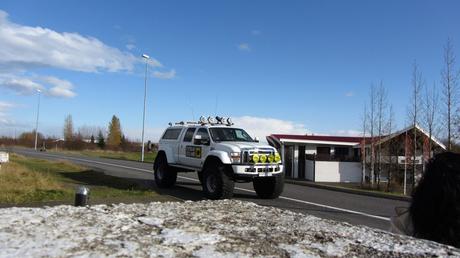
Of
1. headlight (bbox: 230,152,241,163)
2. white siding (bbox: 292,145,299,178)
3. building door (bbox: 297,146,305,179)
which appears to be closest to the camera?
headlight (bbox: 230,152,241,163)

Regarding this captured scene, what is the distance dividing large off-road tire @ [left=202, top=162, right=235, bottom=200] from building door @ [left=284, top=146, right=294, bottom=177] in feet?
72.3

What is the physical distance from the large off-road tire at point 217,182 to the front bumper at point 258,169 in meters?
0.35

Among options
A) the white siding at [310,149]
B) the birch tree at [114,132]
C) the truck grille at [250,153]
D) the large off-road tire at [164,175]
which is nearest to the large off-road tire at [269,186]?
the truck grille at [250,153]

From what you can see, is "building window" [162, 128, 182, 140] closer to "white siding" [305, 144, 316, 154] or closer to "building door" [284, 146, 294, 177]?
"building door" [284, 146, 294, 177]

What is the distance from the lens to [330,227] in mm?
5066

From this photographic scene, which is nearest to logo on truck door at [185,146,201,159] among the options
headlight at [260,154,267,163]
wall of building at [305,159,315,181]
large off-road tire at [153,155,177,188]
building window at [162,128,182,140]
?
building window at [162,128,182,140]

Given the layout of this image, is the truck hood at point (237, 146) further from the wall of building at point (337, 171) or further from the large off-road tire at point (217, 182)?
the wall of building at point (337, 171)

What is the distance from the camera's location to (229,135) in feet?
55.7

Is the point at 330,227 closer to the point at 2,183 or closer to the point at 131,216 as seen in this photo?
the point at 131,216

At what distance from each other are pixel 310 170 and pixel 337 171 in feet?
5.96

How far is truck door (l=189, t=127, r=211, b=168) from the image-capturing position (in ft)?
54.6

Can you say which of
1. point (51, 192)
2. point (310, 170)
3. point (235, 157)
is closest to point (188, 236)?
point (235, 157)

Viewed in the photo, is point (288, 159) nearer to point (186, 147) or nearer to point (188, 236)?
point (186, 147)

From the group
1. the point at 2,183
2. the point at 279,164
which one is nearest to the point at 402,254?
the point at 279,164
